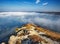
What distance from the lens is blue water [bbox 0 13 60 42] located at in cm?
145

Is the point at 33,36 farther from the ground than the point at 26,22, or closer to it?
closer to it

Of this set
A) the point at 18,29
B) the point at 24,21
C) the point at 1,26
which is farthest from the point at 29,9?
the point at 1,26

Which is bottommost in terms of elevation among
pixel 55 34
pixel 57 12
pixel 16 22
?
pixel 55 34

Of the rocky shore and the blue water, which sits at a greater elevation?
the blue water

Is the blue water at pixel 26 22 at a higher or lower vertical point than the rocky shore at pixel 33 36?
higher

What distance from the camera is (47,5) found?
1470mm

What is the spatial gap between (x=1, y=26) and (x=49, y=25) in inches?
21.3

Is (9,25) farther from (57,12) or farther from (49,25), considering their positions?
(57,12)

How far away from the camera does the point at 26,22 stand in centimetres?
146

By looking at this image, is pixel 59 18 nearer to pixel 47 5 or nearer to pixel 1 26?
pixel 47 5

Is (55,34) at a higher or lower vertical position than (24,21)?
lower

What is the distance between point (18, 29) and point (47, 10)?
39 cm

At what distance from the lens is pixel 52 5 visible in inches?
58.1

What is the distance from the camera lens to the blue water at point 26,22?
4.75 feet
